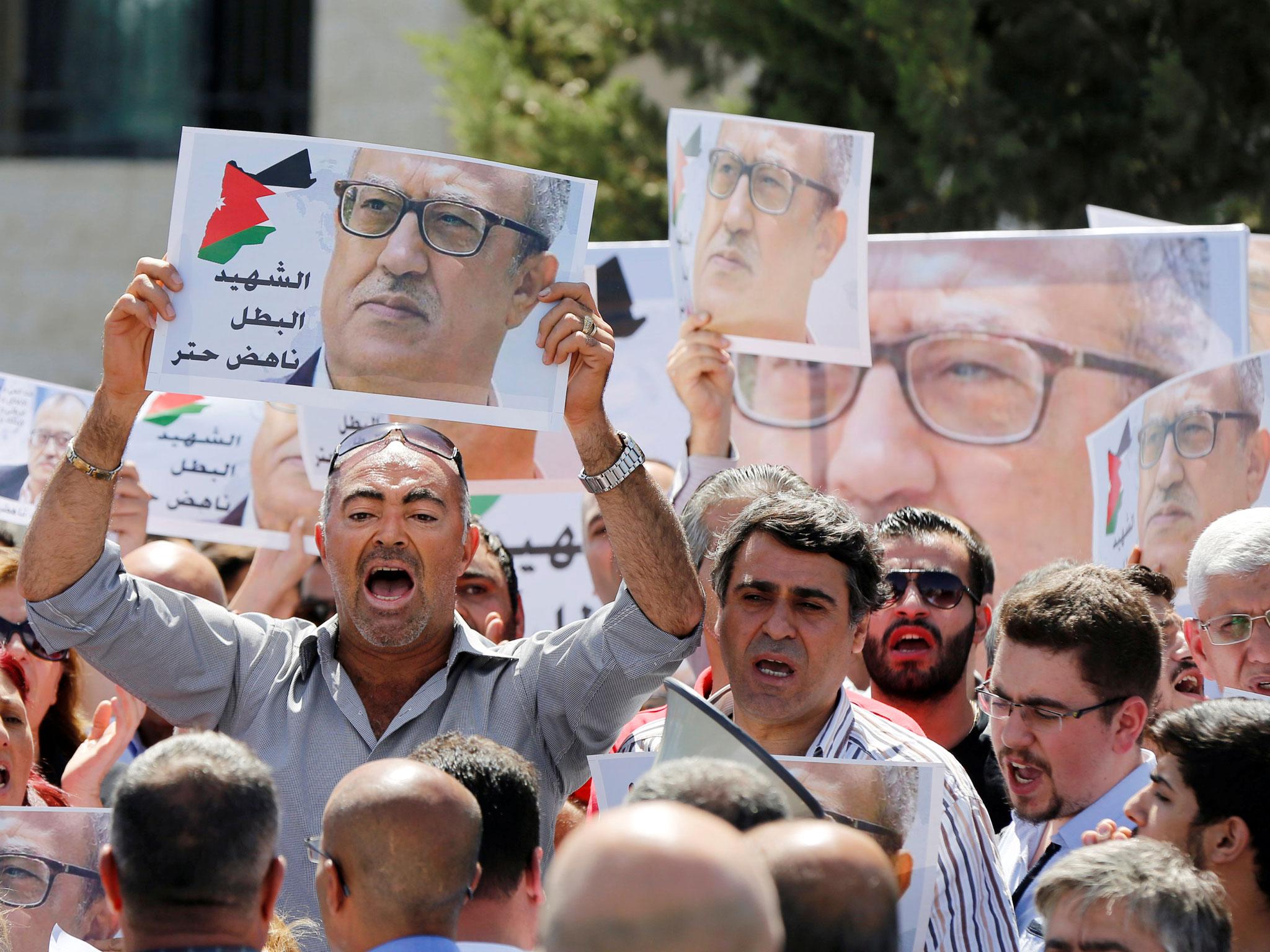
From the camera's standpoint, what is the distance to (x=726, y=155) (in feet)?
14.8

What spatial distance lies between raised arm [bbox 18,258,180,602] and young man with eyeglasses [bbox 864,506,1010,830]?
5.56ft

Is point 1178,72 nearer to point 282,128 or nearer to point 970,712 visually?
point 970,712

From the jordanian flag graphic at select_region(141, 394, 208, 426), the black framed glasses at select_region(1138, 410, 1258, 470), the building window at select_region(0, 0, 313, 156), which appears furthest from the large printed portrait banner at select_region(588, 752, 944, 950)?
the building window at select_region(0, 0, 313, 156)

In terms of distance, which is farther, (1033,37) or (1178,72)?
(1033,37)

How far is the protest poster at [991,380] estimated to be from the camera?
4.91m

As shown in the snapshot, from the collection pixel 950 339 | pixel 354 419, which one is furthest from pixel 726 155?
pixel 354 419

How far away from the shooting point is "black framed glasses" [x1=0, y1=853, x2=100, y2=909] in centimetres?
250

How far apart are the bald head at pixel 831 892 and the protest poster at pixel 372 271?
160 centimetres

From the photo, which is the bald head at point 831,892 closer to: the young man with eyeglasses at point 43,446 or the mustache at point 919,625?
the mustache at point 919,625

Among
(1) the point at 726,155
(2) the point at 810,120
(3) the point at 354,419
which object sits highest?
(2) the point at 810,120

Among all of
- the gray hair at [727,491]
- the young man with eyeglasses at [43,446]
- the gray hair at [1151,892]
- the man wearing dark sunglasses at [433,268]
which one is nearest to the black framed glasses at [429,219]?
the man wearing dark sunglasses at [433,268]

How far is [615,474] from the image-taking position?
3123 mm

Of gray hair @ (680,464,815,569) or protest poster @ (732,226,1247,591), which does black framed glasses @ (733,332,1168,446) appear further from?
gray hair @ (680,464,815,569)

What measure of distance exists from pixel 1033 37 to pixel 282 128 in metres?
5.85
